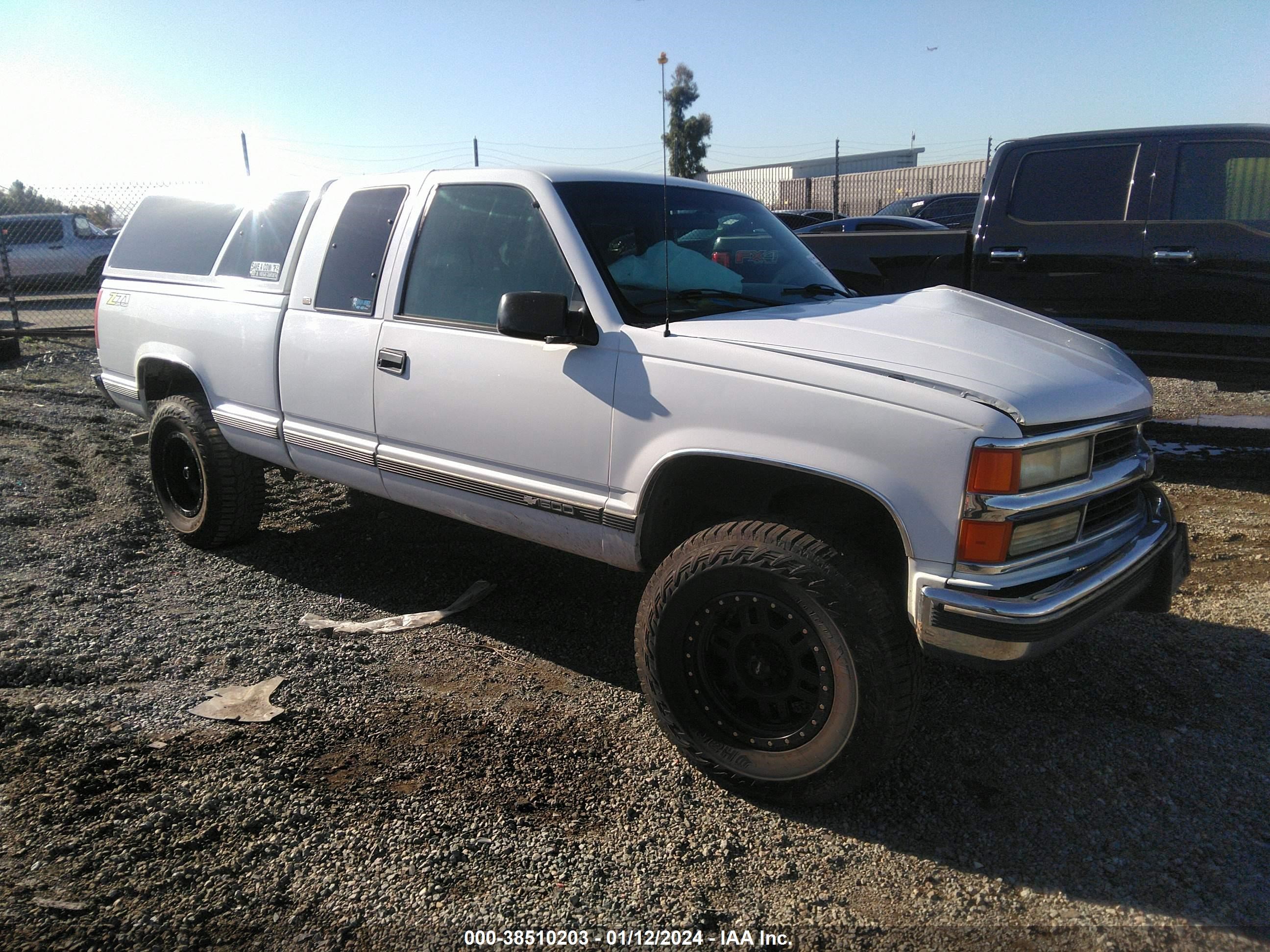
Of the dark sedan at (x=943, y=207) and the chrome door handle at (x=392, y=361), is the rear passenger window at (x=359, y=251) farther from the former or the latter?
the dark sedan at (x=943, y=207)

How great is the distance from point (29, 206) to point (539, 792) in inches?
927

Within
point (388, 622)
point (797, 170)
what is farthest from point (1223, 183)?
point (797, 170)

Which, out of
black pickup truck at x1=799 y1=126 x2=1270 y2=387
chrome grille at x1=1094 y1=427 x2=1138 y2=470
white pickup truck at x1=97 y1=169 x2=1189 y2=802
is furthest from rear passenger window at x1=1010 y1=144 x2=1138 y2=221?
chrome grille at x1=1094 y1=427 x2=1138 y2=470

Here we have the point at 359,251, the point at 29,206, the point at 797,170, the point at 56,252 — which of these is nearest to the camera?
the point at 359,251

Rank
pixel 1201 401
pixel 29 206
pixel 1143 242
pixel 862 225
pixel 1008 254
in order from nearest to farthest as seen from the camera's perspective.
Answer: pixel 1143 242 → pixel 1008 254 → pixel 1201 401 → pixel 862 225 → pixel 29 206

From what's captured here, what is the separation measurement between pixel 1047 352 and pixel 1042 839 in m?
1.42

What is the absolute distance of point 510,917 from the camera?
2.19 metres

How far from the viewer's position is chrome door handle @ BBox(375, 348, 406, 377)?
348 cm

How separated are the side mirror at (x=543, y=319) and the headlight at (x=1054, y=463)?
4.48 feet

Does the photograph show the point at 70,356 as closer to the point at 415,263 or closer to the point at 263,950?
the point at 415,263

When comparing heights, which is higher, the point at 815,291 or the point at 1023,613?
the point at 815,291

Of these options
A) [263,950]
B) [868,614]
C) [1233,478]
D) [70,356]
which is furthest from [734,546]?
[70,356]

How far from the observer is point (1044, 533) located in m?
2.39

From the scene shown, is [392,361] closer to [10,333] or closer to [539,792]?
[539,792]
